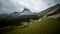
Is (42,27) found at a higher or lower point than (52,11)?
lower

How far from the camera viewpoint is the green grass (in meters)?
3.65

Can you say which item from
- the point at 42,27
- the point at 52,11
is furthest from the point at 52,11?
the point at 42,27

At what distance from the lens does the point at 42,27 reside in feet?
12.3

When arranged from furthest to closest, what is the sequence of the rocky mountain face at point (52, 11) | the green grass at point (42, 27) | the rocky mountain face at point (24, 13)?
the rocky mountain face at point (24, 13) → the rocky mountain face at point (52, 11) → the green grass at point (42, 27)

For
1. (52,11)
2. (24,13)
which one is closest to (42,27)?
Answer: (52,11)

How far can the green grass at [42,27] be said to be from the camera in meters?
3.65

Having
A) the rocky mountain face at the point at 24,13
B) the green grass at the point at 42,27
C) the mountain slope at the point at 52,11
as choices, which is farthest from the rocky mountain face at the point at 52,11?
the rocky mountain face at the point at 24,13

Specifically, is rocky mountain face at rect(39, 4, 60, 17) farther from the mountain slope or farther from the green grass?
the green grass

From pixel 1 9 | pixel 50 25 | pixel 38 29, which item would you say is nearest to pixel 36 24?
pixel 38 29

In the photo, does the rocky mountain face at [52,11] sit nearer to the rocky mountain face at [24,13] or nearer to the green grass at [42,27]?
the green grass at [42,27]

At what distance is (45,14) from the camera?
3852 mm

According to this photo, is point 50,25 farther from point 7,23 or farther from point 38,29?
point 7,23

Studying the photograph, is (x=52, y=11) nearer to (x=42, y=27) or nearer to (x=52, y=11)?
(x=52, y=11)

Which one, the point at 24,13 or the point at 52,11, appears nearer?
the point at 52,11
